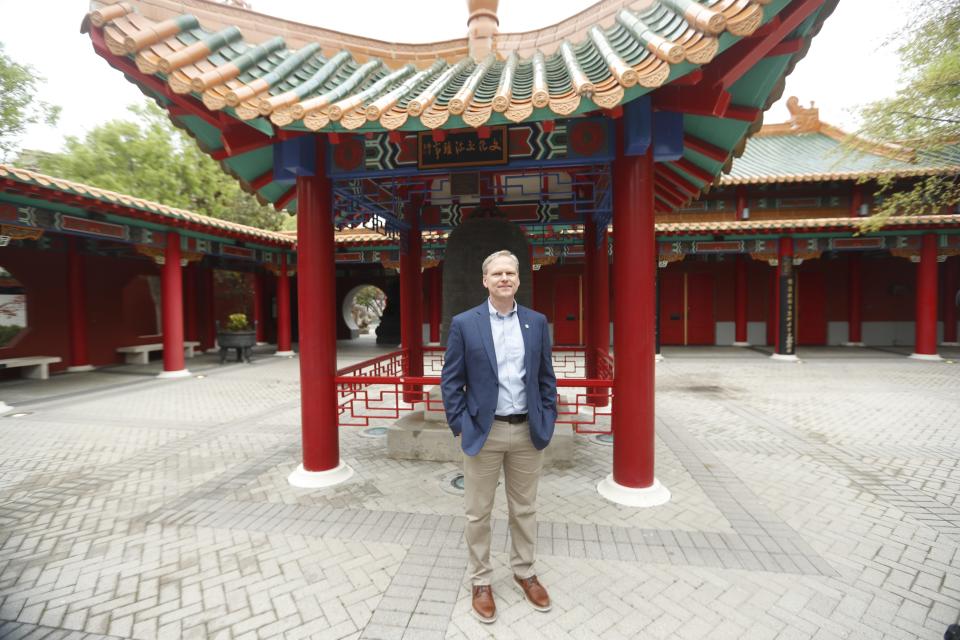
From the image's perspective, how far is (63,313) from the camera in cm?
1119

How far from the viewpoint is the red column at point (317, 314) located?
4012 millimetres

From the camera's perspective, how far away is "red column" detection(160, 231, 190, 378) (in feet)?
34.3

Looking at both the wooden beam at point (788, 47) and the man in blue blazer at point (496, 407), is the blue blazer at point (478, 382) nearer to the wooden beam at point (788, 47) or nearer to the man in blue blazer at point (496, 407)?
the man in blue blazer at point (496, 407)

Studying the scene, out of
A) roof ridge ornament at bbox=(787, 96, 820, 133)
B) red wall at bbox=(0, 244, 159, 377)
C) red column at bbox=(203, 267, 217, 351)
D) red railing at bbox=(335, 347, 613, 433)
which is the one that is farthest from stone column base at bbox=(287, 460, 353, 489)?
roof ridge ornament at bbox=(787, 96, 820, 133)

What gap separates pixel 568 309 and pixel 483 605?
14344mm

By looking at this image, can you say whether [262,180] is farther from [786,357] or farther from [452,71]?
[786,357]

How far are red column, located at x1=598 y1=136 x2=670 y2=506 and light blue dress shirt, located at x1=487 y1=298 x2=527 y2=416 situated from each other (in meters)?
1.38

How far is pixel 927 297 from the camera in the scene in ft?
38.2

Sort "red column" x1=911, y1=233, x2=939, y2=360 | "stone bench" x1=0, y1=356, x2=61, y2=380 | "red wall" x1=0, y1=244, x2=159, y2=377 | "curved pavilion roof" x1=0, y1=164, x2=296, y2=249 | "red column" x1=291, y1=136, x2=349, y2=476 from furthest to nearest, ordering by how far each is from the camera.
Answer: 1. "red column" x1=911, y1=233, x2=939, y2=360
2. "red wall" x1=0, y1=244, x2=159, y2=377
3. "stone bench" x1=0, y1=356, x2=61, y2=380
4. "curved pavilion roof" x1=0, y1=164, x2=296, y2=249
5. "red column" x1=291, y1=136, x2=349, y2=476

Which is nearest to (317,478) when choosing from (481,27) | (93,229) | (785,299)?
(481,27)

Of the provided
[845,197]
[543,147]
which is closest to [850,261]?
[845,197]

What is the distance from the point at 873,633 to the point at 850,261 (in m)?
16.8

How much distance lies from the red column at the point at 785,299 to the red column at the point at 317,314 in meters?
12.5

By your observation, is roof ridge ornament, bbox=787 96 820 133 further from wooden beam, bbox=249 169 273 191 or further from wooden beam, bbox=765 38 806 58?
wooden beam, bbox=249 169 273 191
